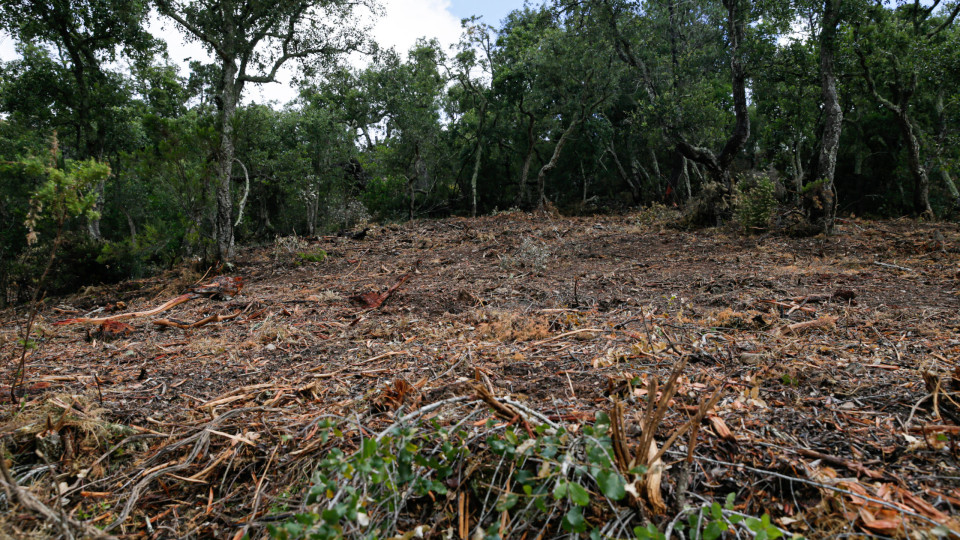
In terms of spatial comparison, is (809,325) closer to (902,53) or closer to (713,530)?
(713,530)

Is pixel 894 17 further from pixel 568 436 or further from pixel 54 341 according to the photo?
pixel 54 341

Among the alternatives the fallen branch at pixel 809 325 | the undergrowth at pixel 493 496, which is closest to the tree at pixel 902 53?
the fallen branch at pixel 809 325

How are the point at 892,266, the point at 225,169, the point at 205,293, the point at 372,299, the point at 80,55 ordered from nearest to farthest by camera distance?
the point at 372,299 < the point at 892,266 < the point at 205,293 < the point at 225,169 < the point at 80,55

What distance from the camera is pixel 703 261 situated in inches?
234

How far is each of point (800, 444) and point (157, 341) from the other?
14.2 feet

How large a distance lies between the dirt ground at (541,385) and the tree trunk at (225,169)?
3496 millimetres

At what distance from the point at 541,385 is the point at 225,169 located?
8085 millimetres

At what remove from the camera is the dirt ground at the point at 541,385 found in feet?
4.50

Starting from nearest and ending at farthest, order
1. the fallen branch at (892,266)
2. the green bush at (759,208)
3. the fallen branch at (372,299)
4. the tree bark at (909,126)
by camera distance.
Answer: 1. the fallen branch at (372,299)
2. the fallen branch at (892,266)
3. the green bush at (759,208)
4. the tree bark at (909,126)

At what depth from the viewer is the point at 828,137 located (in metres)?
7.43

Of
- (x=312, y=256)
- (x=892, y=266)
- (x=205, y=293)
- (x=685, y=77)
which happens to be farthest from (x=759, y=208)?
(x=205, y=293)

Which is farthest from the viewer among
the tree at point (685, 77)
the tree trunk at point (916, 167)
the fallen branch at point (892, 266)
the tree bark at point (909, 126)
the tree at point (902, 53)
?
the tree trunk at point (916, 167)

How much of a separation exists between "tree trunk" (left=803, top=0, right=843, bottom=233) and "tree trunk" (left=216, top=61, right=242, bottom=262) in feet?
32.7

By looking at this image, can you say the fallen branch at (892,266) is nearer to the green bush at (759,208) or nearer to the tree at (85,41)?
the green bush at (759,208)
